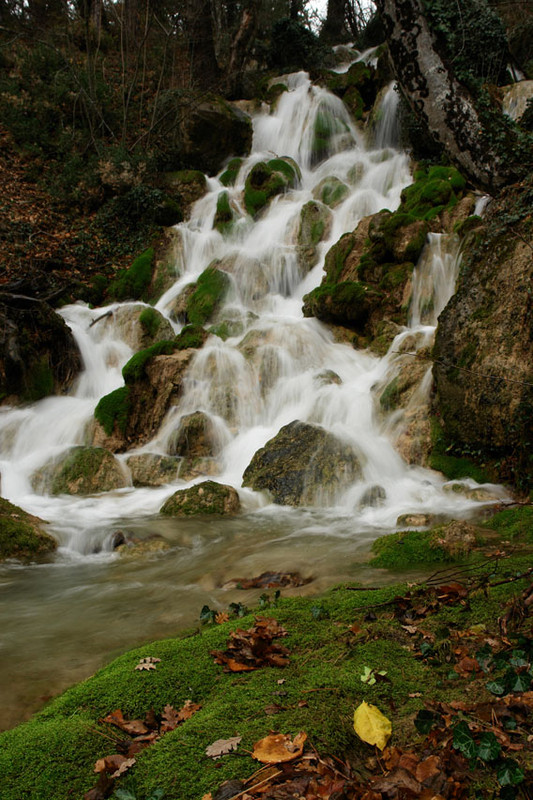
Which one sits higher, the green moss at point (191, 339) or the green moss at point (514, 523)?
the green moss at point (191, 339)

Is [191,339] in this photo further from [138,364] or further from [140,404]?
[140,404]

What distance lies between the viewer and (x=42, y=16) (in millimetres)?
24047

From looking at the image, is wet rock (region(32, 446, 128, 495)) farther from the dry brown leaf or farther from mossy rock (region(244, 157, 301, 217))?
mossy rock (region(244, 157, 301, 217))

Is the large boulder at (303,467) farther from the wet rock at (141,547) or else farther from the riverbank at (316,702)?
the riverbank at (316,702)

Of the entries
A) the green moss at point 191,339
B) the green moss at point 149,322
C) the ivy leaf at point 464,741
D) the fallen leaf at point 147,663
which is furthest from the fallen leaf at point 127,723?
the green moss at point 149,322

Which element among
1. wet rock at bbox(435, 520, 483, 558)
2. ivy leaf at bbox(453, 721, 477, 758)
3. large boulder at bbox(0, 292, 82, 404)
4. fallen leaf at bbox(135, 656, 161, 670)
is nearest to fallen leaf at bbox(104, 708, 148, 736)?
fallen leaf at bbox(135, 656, 161, 670)

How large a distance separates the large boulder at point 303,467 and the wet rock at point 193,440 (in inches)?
60.2

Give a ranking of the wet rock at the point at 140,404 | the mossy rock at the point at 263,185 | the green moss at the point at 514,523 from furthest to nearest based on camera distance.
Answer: the mossy rock at the point at 263,185 < the wet rock at the point at 140,404 < the green moss at the point at 514,523

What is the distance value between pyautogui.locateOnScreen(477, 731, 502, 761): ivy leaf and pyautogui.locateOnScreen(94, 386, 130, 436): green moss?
9736 millimetres

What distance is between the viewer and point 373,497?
25.1 ft

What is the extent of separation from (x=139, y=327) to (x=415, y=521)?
10394mm

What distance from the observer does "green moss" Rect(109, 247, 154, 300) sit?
16.6 m

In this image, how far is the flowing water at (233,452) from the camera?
404 centimetres

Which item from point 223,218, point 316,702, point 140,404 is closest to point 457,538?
point 316,702
